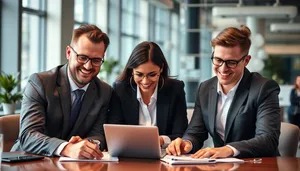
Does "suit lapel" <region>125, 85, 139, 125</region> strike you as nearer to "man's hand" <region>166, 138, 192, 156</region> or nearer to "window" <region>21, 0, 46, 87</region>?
"man's hand" <region>166, 138, 192, 156</region>

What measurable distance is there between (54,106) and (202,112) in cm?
83

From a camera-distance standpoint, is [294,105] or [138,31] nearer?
[294,105]

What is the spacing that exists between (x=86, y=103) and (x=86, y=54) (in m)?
0.29

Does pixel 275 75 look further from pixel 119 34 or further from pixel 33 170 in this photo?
pixel 33 170

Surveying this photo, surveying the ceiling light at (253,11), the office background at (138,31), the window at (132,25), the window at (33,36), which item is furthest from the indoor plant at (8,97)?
the window at (132,25)

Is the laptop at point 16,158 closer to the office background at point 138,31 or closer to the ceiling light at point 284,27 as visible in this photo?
the office background at point 138,31

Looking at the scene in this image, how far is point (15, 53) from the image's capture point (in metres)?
8.00

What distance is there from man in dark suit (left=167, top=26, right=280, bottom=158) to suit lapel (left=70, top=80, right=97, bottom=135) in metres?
0.54

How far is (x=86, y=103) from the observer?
3.08 meters

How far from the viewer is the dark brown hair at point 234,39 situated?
291cm

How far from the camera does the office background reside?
824 centimetres

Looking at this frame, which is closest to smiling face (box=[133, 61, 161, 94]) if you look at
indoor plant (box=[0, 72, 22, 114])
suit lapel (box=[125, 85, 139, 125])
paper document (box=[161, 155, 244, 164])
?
suit lapel (box=[125, 85, 139, 125])

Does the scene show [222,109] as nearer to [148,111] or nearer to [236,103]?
[236,103]

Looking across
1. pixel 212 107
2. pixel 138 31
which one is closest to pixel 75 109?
pixel 212 107
